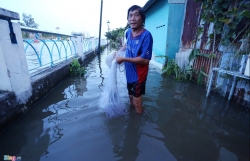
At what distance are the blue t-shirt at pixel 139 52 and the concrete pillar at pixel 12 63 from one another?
1.65m

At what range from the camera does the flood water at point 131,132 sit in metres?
1.59

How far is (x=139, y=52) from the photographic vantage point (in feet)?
6.23

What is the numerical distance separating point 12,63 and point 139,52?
5.96 ft

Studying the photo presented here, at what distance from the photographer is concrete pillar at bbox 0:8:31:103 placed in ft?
6.08

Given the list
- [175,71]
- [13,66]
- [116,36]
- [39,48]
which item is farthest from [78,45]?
[116,36]

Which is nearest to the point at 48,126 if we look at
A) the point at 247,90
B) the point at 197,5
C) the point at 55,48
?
the point at 55,48

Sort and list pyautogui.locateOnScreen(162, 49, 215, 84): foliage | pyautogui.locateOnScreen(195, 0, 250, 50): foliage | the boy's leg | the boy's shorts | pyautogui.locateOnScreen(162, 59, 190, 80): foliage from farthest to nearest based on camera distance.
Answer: pyautogui.locateOnScreen(162, 59, 190, 80): foliage, pyautogui.locateOnScreen(162, 49, 215, 84): foliage, pyautogui.locateOnScreen(195, 0, 250, 50): foliage, the boy's leg, the boy's shorts

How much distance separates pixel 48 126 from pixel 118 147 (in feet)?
3.58

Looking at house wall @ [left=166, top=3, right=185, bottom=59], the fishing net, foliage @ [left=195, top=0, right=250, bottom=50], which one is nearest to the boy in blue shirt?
the fishing net

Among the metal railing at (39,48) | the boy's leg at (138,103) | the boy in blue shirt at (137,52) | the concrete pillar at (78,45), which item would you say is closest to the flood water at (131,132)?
the boy's leg at (138,103)

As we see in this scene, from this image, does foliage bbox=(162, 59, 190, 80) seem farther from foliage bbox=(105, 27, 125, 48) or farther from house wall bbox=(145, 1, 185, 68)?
foliage bbox=(105, 27, 125, 48)

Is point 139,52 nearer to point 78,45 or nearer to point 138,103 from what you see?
point 138,103

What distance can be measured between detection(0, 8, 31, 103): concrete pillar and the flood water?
46cm

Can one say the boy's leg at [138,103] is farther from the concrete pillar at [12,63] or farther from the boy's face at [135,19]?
the concrete pillar at [12,63]
